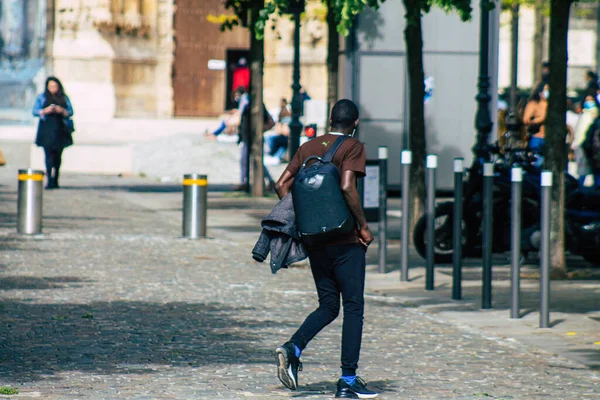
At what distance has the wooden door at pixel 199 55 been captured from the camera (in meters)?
40.8

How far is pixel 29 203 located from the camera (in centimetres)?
1505

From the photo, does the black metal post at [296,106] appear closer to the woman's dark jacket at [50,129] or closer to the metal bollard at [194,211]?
the woman's dark jacket at [50,129]

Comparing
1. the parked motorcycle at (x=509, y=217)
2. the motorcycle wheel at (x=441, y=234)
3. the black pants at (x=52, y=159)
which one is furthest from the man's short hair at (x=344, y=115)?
the black pants at (x=52, y=159)

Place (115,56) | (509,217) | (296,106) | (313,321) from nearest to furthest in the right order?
(313,321), (509,217), (296,106), (115,56)

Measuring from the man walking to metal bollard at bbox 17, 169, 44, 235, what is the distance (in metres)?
8.72

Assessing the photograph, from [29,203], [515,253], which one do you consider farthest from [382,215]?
[29,203]

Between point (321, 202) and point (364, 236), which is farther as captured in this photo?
point (364, 236)

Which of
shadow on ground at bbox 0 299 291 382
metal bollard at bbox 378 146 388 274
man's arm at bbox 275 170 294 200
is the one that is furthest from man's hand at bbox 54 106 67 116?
man's arm at bbox 275 170 294 200

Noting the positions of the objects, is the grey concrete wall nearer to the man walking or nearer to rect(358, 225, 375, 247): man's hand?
the man walking

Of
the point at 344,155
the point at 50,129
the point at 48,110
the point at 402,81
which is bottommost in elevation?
the point at 344,155

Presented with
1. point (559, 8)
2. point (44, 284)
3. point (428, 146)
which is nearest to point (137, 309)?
point (44, 284)

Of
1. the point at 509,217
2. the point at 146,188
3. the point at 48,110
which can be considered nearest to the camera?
the point at 509,217

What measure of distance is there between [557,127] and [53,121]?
37.7 feet

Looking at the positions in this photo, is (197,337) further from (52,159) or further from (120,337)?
(52,159)
